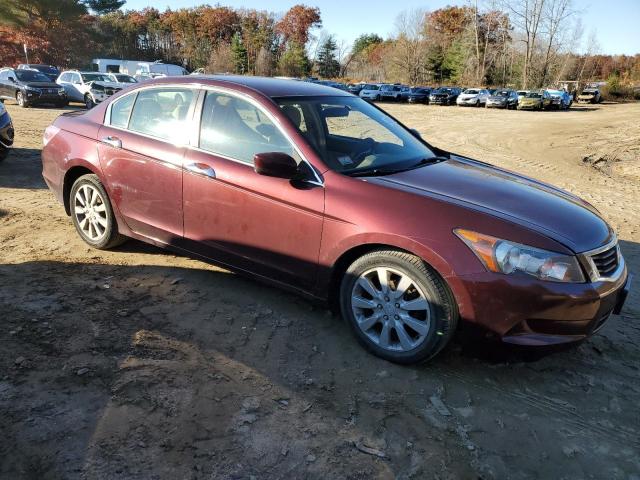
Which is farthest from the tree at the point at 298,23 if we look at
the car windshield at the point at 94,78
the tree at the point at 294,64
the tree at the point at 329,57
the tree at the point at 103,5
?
the car windshield at the point at 94,78

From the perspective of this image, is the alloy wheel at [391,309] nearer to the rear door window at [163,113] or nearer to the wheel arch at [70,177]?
the rear door window at [163,113]

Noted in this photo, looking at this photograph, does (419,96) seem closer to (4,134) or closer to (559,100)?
(559,100)

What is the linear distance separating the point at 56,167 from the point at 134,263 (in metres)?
1.33

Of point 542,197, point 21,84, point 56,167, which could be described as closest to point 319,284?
point 542,197

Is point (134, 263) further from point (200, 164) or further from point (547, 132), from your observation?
point (547, 132)

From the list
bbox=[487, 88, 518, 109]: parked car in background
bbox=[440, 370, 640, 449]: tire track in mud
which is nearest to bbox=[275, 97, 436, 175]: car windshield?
bbox=[440, 370, 640, 449]: tire track in mud

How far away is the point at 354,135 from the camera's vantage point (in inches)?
164

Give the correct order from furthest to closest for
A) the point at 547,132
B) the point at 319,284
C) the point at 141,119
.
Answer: the point at 547,132 < the point at 141,119 < the point at 319,284

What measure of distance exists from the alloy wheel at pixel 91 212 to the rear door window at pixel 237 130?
4.61ft

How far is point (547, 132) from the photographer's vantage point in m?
19.5

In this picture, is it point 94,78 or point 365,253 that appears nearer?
point 365,253

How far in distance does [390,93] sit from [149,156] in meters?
40.3

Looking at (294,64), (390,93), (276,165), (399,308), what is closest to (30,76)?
(276,165)

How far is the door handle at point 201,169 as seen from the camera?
371 cm
